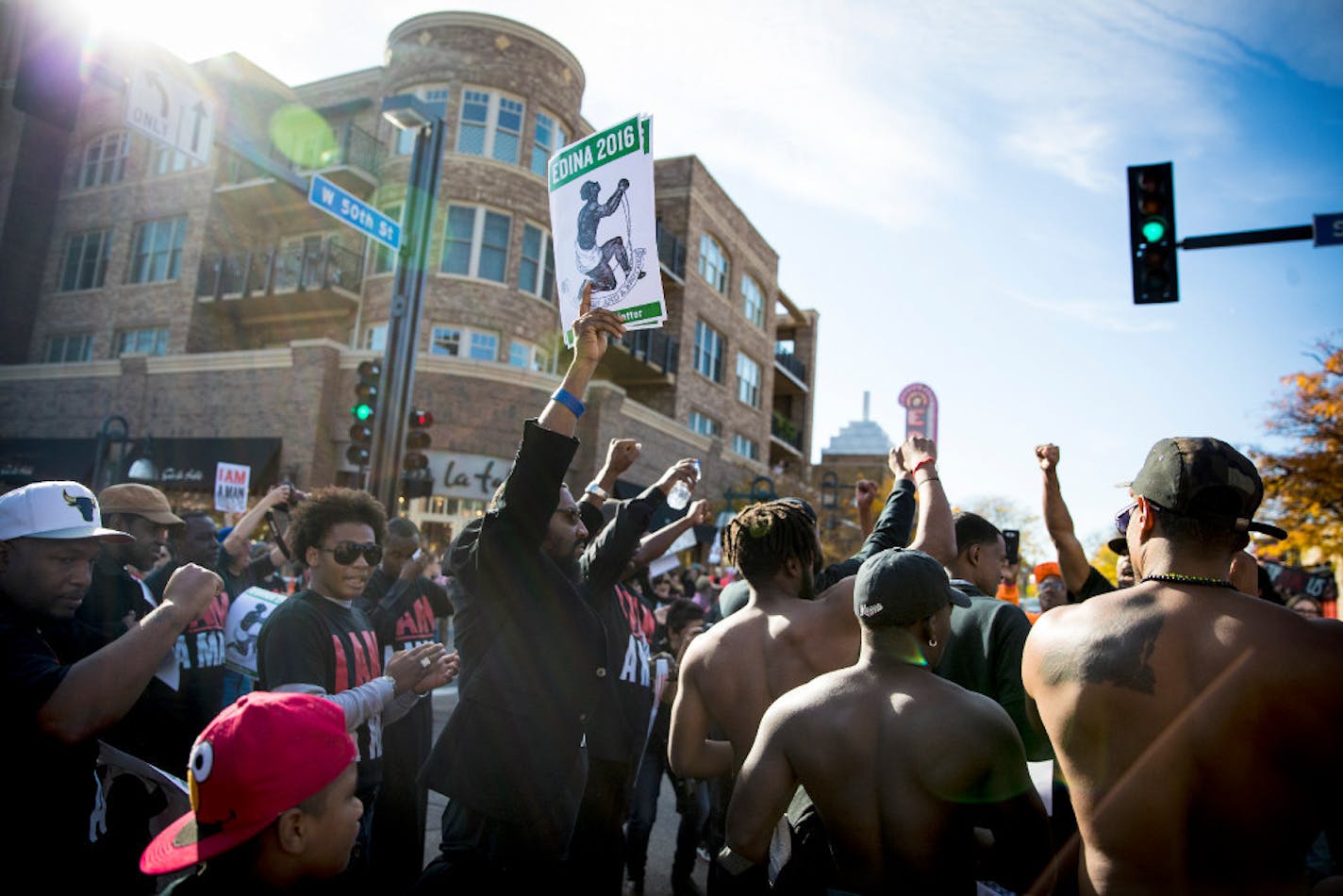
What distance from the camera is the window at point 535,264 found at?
→ 2240cm

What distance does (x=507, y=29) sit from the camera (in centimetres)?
2219

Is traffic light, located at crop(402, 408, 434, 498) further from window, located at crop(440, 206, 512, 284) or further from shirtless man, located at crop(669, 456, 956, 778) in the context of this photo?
window, located at crop(440, 206, 512, 284)

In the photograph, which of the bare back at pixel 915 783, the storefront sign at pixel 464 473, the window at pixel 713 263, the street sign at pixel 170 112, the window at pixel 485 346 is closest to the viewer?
the bare back at pixel 915 783

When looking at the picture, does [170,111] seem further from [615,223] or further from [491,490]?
[491,490]

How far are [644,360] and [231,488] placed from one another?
15.2 m

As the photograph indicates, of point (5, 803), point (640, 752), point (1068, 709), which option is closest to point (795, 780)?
point (1068, 709)

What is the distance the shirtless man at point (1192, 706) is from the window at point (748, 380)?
2927 centimetres

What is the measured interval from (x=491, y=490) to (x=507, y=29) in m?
12.1

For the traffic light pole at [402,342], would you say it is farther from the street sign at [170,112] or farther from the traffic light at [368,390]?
the street sign at [170,112]

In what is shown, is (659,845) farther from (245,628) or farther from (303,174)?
(303,174)

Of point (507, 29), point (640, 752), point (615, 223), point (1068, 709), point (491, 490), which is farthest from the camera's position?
point (507, 29)

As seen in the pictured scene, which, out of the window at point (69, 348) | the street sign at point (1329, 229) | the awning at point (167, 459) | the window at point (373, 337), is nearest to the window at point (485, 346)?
Result: the window at point (373, 337)

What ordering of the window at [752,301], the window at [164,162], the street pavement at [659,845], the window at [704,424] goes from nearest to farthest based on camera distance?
1. the street pavement at [659,845]
2. the window at [164,162]
3. the window at [704,424]
4. the window at [752,301]

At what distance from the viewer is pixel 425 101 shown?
72.0 feet
